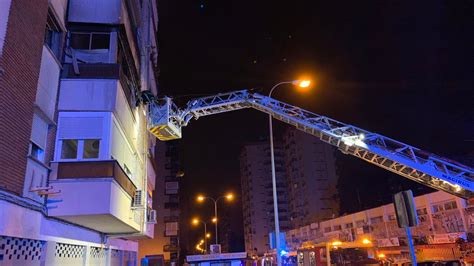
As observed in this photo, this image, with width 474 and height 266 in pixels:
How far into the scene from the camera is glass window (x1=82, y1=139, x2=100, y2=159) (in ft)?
39.7

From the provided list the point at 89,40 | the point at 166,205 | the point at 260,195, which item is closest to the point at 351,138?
the point at 89,40

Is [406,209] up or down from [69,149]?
down

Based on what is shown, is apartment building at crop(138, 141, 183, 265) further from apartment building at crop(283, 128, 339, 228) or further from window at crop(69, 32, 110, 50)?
window at crop(69, 32, 110, 50)

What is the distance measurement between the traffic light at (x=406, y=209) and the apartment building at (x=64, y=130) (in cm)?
821

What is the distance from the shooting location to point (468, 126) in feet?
146

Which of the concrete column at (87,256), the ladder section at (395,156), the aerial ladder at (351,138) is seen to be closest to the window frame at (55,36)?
the concrete column at (87,256)

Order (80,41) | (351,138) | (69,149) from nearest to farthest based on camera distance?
(69,149), (80,41), (351,138)

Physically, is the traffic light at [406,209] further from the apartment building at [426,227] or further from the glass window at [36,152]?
the apartment building at [426,227]

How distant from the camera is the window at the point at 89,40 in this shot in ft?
44.5

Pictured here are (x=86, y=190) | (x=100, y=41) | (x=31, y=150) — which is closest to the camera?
(x=31, y=150)

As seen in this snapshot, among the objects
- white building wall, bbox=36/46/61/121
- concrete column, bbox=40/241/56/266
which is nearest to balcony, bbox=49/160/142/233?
concrete column, bbox=40/241/56/266

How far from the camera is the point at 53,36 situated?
12.5 m

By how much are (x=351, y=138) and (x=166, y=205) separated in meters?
54.1

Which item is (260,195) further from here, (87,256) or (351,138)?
(87,256)
